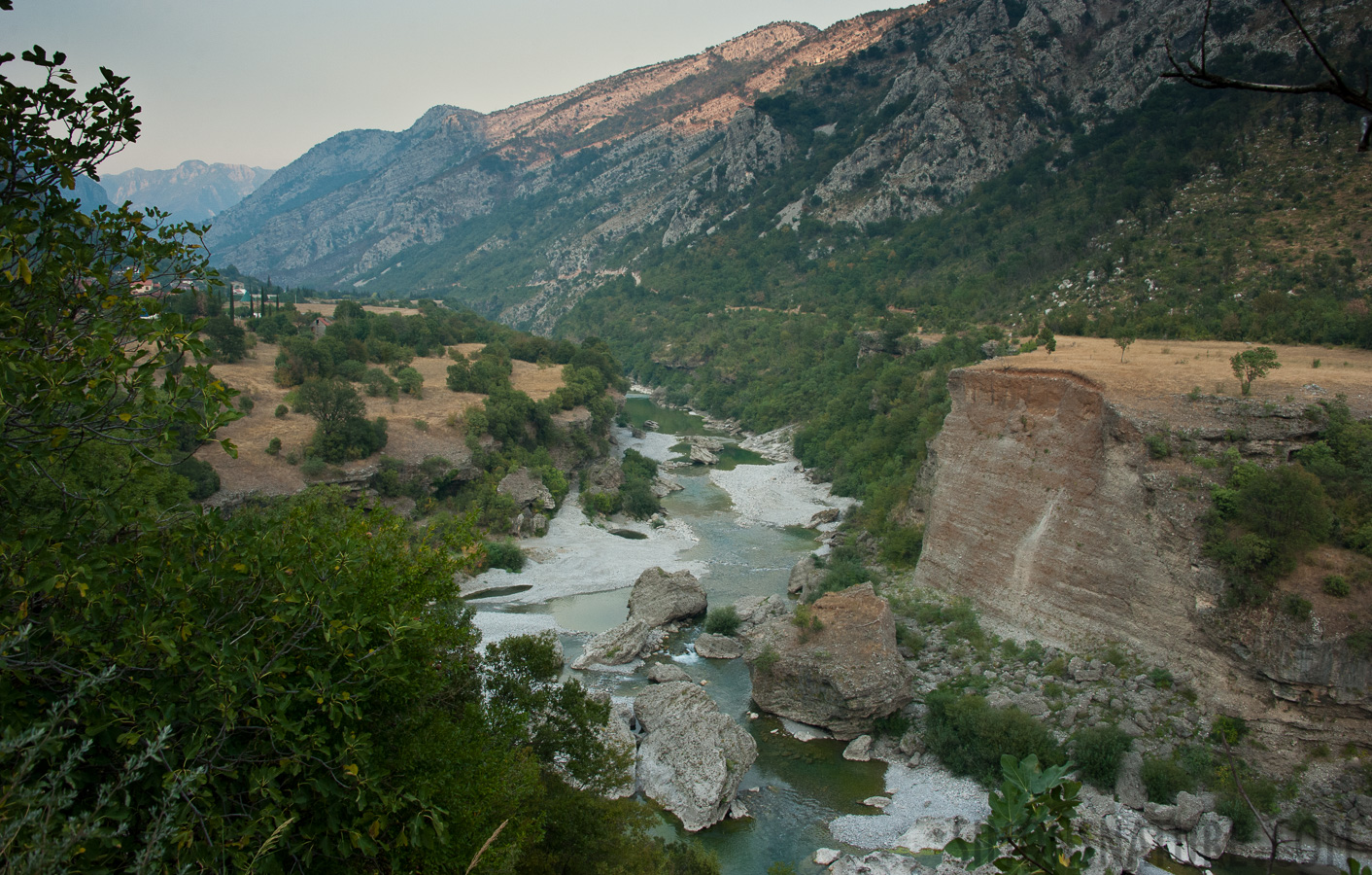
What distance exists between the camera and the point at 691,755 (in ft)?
55.6

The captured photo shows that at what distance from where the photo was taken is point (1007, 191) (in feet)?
202

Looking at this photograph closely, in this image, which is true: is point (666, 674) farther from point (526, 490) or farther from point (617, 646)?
point (526, 490)

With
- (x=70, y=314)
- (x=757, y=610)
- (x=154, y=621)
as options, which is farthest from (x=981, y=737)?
(x=70, y=314)

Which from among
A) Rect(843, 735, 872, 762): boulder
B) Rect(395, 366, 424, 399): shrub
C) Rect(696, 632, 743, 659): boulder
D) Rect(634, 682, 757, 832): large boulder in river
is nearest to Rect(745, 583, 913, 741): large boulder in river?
Rect(843, 735, 872, 762): boulder

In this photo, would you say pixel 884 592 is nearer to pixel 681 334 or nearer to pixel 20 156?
pixel 20 156

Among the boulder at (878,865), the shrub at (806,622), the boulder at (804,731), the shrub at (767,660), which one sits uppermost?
the shrub at (806,622)

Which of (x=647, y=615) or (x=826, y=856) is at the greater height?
(x=647, y=615)

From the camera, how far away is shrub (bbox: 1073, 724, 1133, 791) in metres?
15.6

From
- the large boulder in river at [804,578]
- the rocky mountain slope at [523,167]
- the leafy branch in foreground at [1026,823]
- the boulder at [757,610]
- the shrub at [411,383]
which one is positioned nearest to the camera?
the leafy branch in foreground at [1026,823]

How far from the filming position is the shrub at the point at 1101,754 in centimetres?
1557

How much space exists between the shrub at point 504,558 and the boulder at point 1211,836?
24632 mm

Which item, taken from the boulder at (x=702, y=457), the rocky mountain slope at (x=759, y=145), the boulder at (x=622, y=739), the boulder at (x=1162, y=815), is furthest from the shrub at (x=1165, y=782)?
the rocky mountain slope at (x=759, y=145)

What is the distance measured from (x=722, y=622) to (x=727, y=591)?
4.13m

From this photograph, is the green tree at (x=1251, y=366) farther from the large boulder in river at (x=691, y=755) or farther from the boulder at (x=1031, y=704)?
the large boulder in river at (x=691, y=755)
